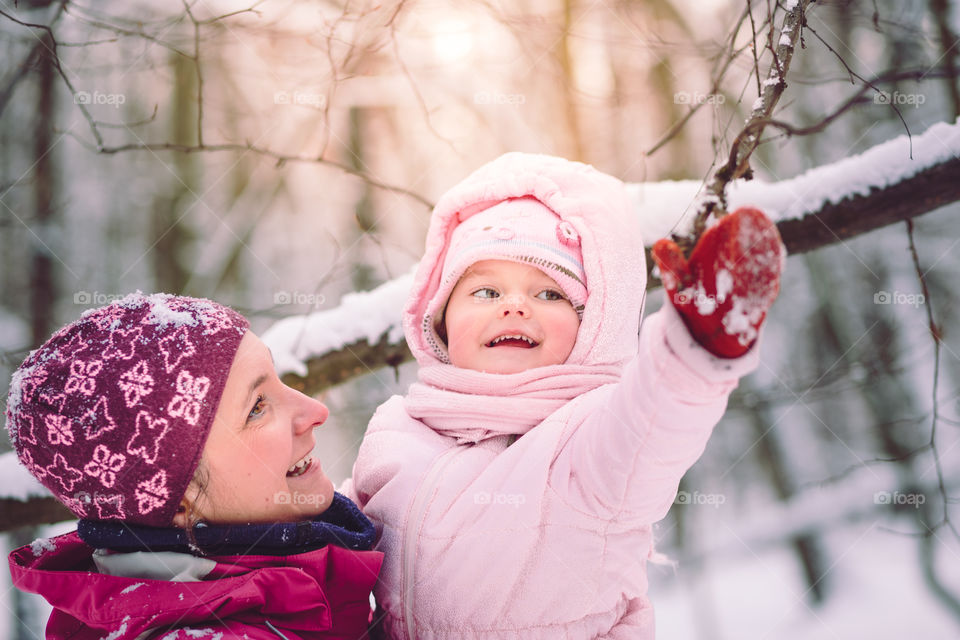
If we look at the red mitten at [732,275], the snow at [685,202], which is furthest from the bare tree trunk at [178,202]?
the red mitten at [732,275]

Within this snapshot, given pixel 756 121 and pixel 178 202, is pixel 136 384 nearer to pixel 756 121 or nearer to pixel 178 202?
pixel 756 121

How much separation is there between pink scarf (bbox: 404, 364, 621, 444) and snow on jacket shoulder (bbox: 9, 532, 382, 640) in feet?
1.24

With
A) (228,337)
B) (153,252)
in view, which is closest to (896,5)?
(228,337)

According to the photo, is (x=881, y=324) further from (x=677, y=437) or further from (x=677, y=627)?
(x=677, y=437)

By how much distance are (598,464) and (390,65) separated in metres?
2.97

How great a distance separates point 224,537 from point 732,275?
44.1 inches

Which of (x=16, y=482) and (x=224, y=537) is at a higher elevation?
(x=224, y=537)

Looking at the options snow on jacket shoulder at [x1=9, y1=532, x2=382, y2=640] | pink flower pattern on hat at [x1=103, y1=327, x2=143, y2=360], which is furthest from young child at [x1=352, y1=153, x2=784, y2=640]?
pink flower pattern on hat at [x1=103, y1=327, x2=143, y2=360]

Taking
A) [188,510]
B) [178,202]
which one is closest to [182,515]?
[188,510]

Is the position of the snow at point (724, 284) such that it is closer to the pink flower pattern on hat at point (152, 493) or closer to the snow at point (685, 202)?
the snow at point (685, 202)

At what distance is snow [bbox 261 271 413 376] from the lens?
2205 mm

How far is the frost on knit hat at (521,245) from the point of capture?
6.03 feet

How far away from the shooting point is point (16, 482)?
7.29 feet

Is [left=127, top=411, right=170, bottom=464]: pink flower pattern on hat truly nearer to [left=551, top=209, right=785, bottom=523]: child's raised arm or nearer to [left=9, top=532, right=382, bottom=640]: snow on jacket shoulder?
[left=9, top=532, right=382, bottom=640]: snow on jacket shoulder
